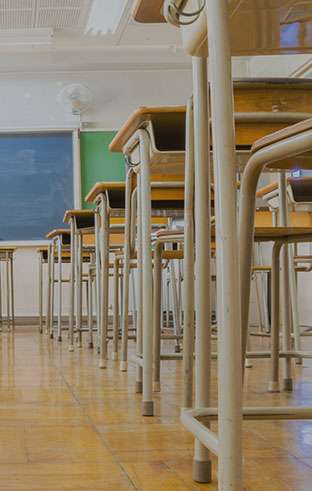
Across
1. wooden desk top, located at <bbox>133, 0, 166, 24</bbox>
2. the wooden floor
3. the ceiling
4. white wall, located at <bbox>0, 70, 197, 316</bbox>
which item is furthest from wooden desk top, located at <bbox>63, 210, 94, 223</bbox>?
white wall, located at <bbox>0, 70, 197, 316</bbox>

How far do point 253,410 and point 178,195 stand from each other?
6.36ft

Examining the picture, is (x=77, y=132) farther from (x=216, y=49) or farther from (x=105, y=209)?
(x=216, y=49)

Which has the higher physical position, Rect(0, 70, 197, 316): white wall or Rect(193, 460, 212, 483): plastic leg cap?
Rect(0, 70, 197, 316): white wall

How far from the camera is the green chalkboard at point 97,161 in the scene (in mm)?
8461

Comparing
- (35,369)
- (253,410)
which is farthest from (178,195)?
(253,410)

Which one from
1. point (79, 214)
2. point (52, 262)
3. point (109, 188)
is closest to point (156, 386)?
point (109, 188)

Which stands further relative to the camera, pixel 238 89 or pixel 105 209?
pixel 105 209

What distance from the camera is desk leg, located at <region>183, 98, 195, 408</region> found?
1650 mm

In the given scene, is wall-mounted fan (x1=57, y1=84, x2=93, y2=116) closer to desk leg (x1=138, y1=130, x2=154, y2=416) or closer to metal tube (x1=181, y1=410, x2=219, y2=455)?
desk leg (x1=138, y1=130, x2=154, y2=416)

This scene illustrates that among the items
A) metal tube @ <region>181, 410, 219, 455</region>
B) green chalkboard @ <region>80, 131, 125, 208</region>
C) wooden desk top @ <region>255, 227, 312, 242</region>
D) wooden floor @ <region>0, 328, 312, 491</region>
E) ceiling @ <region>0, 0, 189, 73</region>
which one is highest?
ceiling @ <region>0, 0, 189, 73</region>

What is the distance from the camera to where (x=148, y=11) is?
1493mm

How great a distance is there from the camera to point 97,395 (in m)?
2.45

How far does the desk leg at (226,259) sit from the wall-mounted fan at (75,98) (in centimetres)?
758

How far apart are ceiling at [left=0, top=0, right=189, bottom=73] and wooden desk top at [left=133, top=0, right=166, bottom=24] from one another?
591 centimetres
